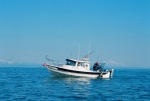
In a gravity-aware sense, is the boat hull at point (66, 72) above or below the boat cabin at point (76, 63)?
below

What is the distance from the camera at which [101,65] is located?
77.1 metres

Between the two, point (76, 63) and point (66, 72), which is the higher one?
point (76, 63)

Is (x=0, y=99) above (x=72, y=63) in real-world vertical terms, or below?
below

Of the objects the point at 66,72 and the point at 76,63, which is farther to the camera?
the point at 76,63

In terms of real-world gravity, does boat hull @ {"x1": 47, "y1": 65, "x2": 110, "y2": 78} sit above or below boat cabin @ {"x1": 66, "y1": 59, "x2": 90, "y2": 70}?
below

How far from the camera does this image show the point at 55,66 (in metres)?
71.1

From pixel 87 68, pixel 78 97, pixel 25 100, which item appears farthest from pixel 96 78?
pixel 25 100

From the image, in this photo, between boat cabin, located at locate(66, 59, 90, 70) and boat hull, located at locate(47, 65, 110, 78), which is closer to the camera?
boat hull, located at locate(47, 65, 110, 78)

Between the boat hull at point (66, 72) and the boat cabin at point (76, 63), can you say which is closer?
the boat hull at point (66, 72)

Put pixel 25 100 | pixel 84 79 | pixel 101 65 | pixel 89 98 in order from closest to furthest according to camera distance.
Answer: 1. pixel 25 100
2. pixel 89 98
3. pixel 84 79
4. pixel 101 65

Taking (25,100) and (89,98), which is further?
(89,98)

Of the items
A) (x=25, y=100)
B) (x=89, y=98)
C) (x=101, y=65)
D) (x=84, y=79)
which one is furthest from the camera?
(x=101, y=65)

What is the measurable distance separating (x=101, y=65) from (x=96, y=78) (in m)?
4.05

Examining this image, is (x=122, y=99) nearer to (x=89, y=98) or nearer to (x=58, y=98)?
(x=89, y=98)
